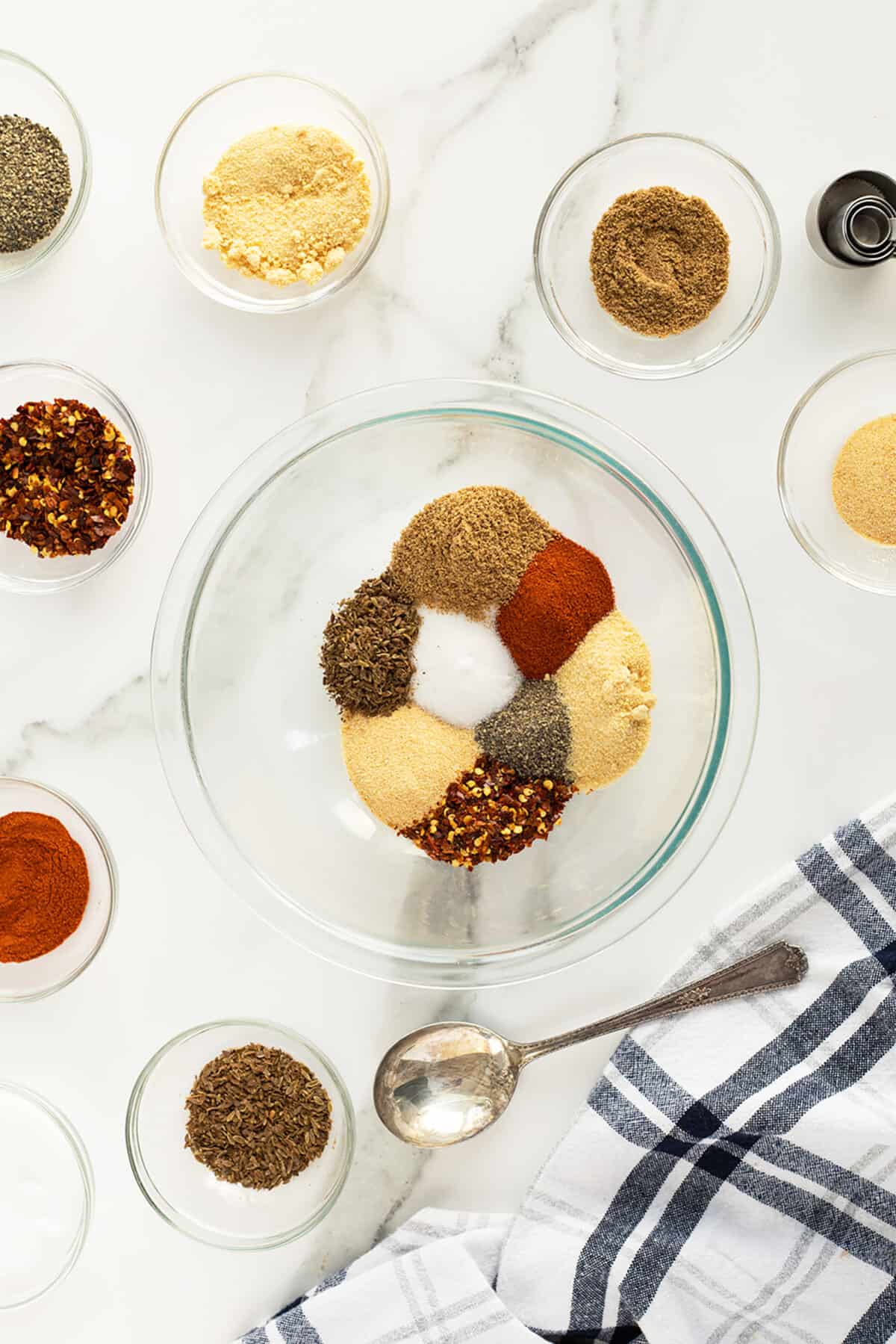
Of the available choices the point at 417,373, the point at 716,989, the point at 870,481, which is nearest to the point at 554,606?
the point at 417,373

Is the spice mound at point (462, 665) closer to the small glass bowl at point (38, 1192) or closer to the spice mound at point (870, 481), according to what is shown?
the spice mound at point (870, 481)

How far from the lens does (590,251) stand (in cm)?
173

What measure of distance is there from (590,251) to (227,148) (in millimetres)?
629

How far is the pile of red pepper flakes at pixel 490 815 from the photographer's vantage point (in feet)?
5.34

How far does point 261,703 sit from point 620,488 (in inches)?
27.5

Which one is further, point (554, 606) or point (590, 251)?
point (590, 251)

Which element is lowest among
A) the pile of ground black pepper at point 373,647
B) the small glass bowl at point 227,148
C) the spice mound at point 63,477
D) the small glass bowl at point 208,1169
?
the small glass bowl at point 208,1169

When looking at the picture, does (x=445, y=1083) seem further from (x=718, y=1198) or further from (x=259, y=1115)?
(x=718, y=1198)

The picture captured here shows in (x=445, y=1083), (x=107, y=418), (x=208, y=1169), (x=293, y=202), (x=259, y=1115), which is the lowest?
(x=208, y=1169)

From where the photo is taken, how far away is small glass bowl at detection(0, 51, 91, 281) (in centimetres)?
172

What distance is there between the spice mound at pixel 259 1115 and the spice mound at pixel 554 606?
32.4 inches

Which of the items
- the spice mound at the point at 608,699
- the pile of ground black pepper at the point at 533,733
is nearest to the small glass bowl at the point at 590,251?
the spice mound at the point at 608,699

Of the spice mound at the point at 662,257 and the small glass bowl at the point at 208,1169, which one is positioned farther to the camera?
the small glass bowl at the point at 208,1169

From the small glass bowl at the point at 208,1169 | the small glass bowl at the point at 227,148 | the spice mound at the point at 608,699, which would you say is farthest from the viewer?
the small glass bowl at the point at 208,1169
